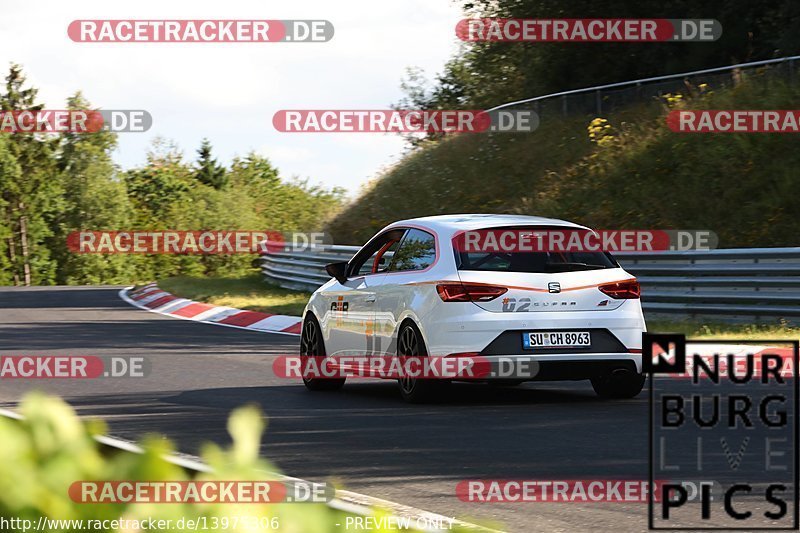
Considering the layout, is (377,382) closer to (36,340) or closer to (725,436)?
(725,436)

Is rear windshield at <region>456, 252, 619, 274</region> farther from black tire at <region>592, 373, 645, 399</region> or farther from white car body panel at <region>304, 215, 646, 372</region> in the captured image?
black tire at <region>592, 373, 645, 399</region>

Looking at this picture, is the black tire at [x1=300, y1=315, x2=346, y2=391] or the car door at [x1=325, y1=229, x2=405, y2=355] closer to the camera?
the car door at [x1=325, y1=229, x2=405, y2=355]

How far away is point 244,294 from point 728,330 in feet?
51.9

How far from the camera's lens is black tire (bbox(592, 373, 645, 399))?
37.9 feet

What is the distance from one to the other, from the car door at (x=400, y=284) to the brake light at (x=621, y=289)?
1.39 metres

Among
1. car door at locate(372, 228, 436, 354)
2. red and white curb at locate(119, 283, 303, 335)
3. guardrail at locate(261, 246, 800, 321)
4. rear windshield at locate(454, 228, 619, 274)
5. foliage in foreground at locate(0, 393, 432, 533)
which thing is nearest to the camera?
foliage in foreground at locate(0, 393, 432, 533)

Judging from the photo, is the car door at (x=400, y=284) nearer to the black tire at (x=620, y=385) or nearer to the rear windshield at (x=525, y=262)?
the rear windshield at (x=525, y=262)

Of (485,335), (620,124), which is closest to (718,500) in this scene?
(485,335)

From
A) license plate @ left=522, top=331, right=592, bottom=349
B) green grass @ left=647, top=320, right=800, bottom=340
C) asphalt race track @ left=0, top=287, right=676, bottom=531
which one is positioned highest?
license plate @ left=522, top=331, right=592, bottom=349

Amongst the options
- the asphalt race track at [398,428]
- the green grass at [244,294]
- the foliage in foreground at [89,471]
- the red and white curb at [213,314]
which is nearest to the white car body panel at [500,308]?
the asphalt race track at [398,428]

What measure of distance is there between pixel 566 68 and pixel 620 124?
298 inches

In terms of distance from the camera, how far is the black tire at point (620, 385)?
1156cm

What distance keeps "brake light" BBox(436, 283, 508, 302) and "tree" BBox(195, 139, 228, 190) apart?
430ft

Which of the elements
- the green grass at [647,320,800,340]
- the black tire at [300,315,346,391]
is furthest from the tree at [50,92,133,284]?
the black tire at [300,315,346,391]
